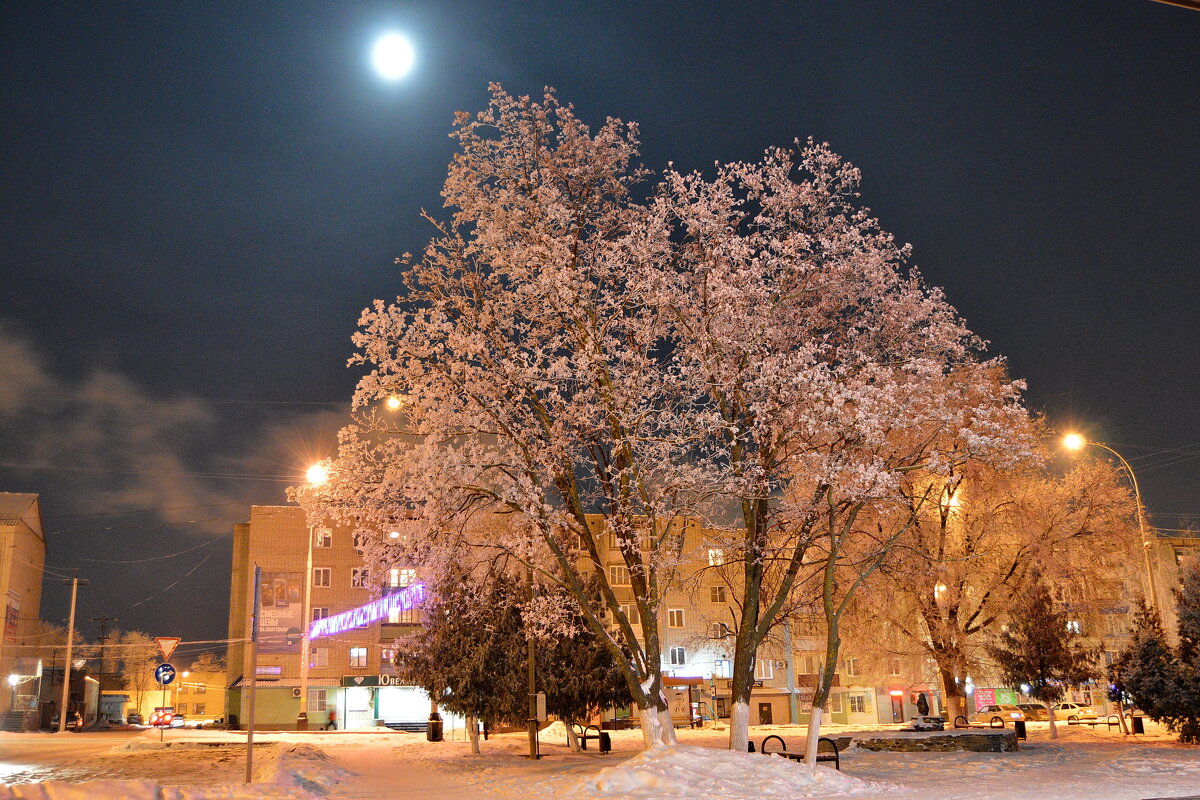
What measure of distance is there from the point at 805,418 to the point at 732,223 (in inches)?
187

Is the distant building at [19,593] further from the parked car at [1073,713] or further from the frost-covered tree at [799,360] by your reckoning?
the parked car at [1073,713]

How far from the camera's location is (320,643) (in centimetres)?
6344

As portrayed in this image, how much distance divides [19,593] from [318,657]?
76.7 ft

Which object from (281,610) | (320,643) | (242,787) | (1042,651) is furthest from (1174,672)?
(281,610)

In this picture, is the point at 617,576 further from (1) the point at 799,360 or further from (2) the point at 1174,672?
(1) the point at 799,360

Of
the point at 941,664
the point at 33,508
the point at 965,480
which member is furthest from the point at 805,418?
the point at 33,508

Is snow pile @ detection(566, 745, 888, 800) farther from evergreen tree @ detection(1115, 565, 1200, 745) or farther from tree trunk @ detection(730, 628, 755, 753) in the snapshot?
evergreen tree @ detection(1115, 565, 1200, 745)

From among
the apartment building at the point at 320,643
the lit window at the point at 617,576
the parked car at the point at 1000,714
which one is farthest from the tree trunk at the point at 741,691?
the lit window at the point at 617,576

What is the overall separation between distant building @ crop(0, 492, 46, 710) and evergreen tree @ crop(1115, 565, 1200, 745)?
61.3 metres

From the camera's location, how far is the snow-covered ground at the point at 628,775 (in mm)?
16234

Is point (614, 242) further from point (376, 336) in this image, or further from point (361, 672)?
point (361, 672)

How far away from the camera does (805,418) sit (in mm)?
19984

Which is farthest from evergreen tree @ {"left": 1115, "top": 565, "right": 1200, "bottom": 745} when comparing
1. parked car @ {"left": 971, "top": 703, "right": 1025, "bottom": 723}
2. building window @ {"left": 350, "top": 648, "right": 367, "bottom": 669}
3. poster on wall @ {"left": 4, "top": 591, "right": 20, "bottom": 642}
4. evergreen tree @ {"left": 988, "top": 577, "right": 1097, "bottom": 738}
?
poster on wall @ {"left": 4, "top": 591, "right": 20, "bottom": 642}

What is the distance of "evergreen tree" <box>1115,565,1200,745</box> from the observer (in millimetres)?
28625
